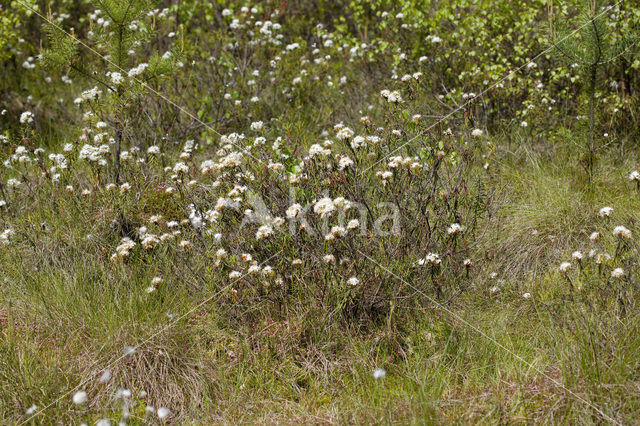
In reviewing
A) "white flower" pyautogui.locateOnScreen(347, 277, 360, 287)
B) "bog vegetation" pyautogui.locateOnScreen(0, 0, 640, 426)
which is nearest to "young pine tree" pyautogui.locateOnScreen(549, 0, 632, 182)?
"bog vegetation" pyautogui.locateOnScreen(0, 0, 640, 426)

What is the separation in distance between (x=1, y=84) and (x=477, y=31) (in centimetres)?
526

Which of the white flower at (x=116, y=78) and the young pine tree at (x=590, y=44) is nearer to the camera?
the young pine tree at (x=590, y=44)

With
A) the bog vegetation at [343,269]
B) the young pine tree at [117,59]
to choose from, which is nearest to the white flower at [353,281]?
the bog vegetation at [343,269]

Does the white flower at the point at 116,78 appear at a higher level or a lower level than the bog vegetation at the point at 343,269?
higher

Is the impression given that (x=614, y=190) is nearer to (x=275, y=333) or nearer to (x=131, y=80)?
(x=275, y=333)

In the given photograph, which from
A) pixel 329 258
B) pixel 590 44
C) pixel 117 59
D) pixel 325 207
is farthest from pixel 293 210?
pixel 590 44

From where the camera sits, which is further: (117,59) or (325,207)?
(117,59)

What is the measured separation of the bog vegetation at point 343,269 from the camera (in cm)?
263

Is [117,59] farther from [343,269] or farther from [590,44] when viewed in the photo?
[590,44]

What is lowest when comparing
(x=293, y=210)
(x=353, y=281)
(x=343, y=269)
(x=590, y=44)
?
(x=343, y=269)

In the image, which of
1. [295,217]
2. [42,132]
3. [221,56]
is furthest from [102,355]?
[221,56]

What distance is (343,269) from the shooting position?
10.2ft

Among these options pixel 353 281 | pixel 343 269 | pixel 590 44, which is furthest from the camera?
pixel 590 44

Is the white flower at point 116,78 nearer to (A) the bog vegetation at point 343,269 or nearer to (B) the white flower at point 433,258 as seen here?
(A) the bog vegetation at point 343,269
